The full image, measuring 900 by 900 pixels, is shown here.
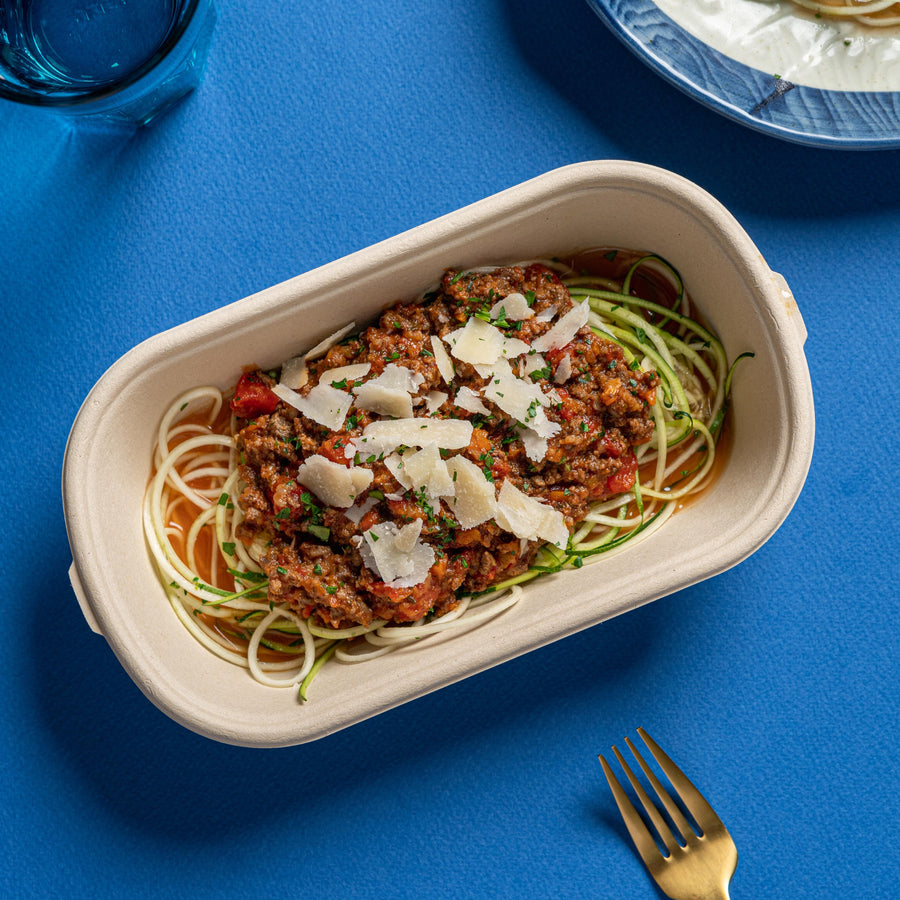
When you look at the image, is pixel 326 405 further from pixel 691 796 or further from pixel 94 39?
pixel 691 796

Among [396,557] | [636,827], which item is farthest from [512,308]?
[636,827]

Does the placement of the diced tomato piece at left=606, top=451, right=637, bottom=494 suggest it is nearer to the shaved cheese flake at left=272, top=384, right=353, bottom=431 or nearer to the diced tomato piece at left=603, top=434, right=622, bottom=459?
the diced tomato piece at left=603, top=434, right=622, bottom=459

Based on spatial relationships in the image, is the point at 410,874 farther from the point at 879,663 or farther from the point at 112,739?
the point at 879,663

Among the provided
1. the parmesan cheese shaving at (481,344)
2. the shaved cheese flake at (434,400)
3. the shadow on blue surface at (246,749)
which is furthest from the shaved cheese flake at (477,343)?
the shadow on blue surface at (246,749)

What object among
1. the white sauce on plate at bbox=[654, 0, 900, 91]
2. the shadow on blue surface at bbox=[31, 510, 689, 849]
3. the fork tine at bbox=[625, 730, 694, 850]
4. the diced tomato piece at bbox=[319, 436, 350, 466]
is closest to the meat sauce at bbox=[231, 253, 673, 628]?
the diced tomato piece at bbox=[319, 436, 350, 466]

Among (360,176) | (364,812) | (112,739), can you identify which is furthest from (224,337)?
(364,812)
